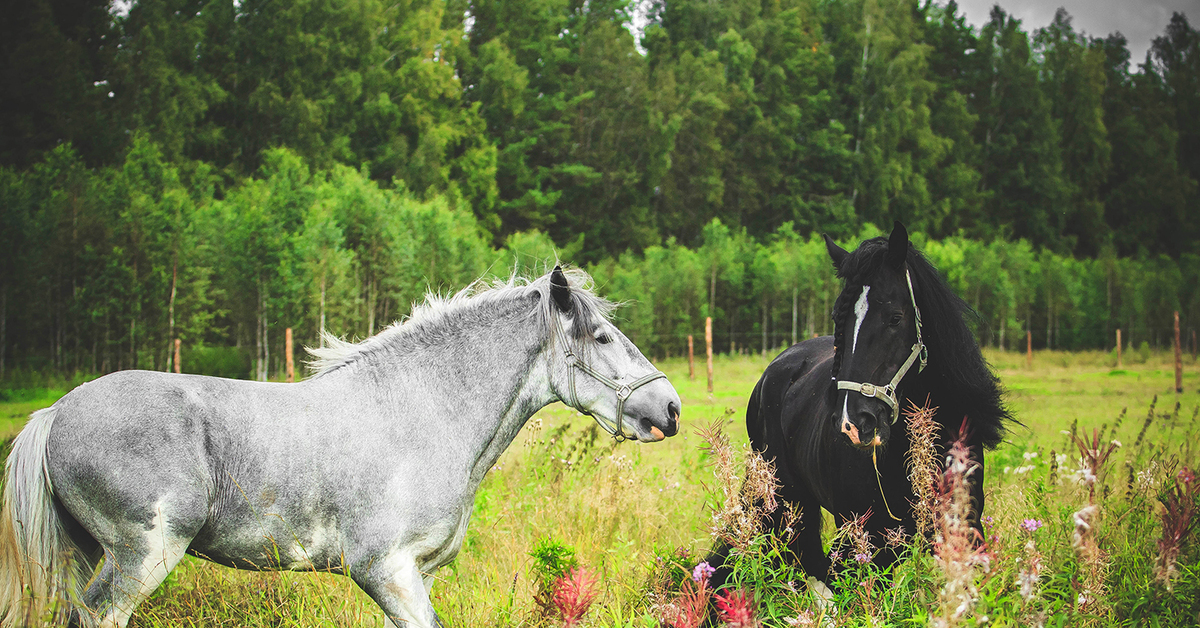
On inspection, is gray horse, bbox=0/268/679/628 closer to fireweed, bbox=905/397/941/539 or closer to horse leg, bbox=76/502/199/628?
horse leg, bbox=76/502/199/628

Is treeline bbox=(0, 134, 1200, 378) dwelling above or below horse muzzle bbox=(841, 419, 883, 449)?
above

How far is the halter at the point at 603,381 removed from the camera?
9.91ft

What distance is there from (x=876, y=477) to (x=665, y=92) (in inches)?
1368

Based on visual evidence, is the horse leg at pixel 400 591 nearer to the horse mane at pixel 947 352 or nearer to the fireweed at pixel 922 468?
the fireweed at pixel 922 468

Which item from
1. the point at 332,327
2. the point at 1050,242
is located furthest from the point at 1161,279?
the point at 332,327

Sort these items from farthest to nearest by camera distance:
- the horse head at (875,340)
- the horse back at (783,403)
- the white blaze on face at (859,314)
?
the horse back at (783,403) < the white blaze on face at (859,314) < the horse head at (875,340)

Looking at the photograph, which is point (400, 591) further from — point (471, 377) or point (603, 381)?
point (603, 381)

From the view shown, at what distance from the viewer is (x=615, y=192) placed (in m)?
36.1

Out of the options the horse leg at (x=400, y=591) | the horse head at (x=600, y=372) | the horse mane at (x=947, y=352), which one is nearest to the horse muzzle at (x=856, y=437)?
the horse mane at (x=947, y=352)

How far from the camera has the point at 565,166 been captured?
114ft

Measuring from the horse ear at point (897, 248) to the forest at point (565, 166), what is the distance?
208 inches

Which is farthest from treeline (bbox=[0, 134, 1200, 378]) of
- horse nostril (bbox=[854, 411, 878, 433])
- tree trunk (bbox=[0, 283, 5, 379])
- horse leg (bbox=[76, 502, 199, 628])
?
horse leg (bbox=[76, 502, 199, 628])

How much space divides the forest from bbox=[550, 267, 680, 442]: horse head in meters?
5.14

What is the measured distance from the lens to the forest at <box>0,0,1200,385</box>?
55.1 ft
